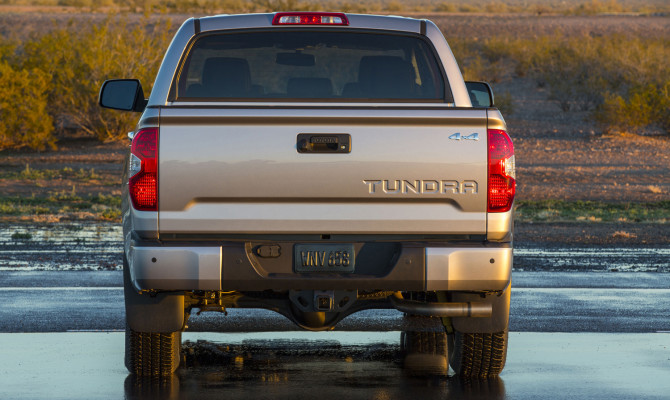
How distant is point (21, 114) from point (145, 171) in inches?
1086

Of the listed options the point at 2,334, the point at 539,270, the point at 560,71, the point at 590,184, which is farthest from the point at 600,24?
the point at 2,334

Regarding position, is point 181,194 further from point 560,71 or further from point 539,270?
point 560,71

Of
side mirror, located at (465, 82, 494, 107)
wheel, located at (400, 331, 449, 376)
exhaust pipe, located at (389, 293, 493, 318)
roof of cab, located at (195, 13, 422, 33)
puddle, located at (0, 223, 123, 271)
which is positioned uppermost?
roof of cab, located at (195, 13, 422, 33)

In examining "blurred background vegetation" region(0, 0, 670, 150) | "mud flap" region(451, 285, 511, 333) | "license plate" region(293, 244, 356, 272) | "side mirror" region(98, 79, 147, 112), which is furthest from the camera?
"blurred background vegetation" region(0, 0, 670, 150)

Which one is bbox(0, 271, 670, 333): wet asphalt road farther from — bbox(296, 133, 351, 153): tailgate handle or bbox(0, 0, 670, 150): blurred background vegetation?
bbox(0, 0, 670, 150): blurred background vegetation

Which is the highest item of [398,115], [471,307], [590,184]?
[398,115]

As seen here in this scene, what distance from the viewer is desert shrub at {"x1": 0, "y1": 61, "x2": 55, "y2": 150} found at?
108 feet

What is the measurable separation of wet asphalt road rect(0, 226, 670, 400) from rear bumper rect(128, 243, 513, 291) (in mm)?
824

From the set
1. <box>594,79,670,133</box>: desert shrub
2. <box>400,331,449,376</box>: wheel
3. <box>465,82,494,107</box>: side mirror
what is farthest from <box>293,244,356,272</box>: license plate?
<box>594,79,670,133</box>: desert shrub

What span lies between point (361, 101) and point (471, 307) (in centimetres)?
138

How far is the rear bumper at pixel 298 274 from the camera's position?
654cm

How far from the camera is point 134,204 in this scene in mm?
6621

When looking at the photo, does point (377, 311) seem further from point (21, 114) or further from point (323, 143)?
point (21, 114)

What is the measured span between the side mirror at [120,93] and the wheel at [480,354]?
274cm
